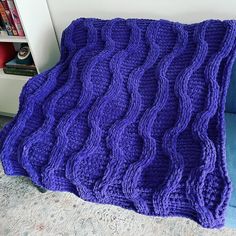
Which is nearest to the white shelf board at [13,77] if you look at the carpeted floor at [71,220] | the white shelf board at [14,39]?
the white shelf board at [14,39]

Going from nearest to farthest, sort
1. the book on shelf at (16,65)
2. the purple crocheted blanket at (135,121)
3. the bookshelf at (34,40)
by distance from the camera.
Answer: the purple crocheted blanket at (135,121) < the bookshelf at (34,40) < the book on shelf at (16,65)

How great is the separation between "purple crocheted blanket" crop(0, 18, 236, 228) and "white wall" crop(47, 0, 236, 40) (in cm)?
16

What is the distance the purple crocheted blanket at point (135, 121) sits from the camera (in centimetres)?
91

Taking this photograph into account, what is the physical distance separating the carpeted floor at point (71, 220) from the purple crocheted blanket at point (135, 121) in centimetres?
32

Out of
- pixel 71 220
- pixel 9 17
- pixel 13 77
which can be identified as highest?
pixel 9 17

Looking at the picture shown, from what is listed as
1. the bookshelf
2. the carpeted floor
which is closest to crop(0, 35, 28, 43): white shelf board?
the bookshelf

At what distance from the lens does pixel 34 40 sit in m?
1.52

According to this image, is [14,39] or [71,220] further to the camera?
[14,39]

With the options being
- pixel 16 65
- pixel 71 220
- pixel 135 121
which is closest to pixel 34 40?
pixel 16 65

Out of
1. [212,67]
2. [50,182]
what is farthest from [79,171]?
[212,67]

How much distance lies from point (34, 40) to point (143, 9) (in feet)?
1.88

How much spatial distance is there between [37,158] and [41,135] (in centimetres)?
9

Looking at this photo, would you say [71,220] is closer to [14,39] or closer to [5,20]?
[14,39]

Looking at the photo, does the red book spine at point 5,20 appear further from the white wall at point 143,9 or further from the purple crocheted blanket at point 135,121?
the purple crocheted blanket at point 135,121
